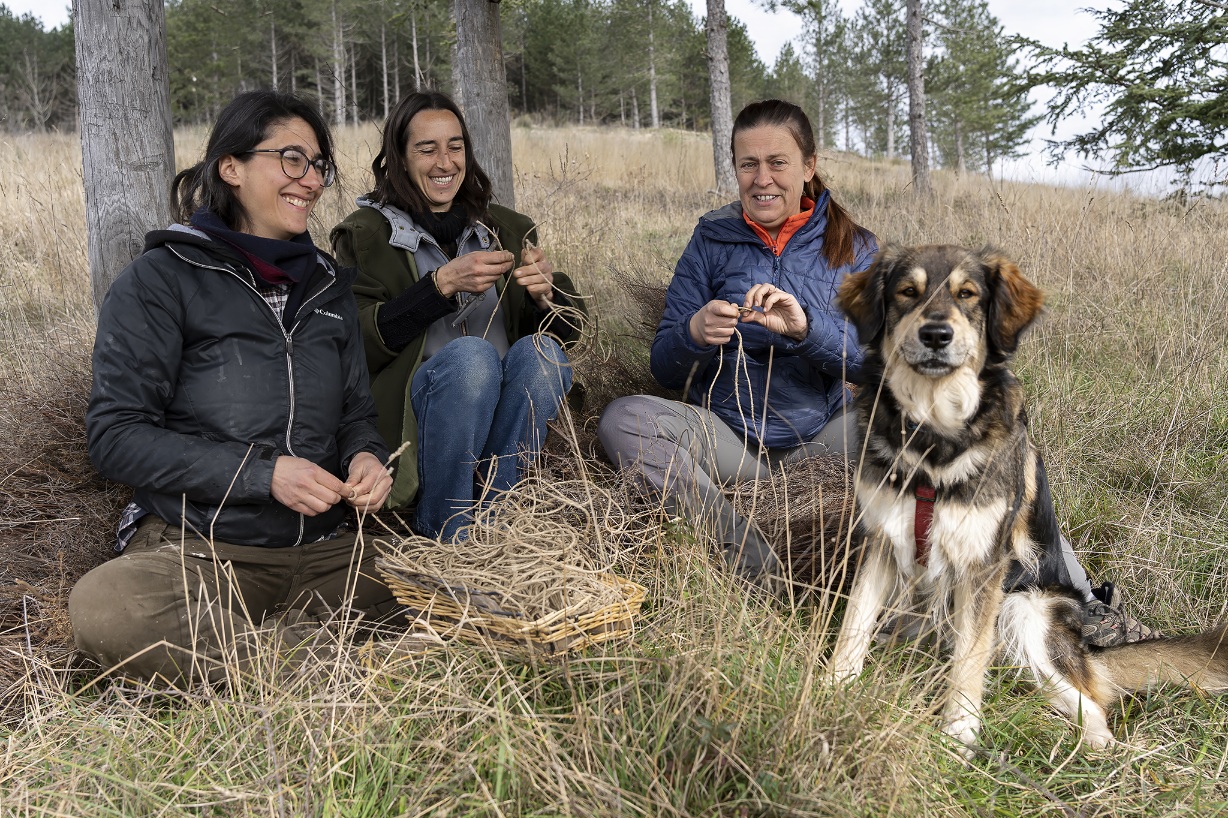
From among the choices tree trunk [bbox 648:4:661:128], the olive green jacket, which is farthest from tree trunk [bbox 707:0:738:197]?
tree trunk [bbox 648:4:661:128]

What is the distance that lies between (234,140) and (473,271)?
0.88 m

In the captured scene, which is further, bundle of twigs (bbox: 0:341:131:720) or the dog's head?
bundle of twigs (bbox: 0:341:131:720)

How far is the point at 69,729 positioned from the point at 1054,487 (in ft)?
11.9

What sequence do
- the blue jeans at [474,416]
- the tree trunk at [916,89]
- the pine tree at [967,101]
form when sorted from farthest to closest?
the pine tree at [967,101], the tree trunk at [916,89], the blue jeans at [474,416]

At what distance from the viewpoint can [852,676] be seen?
195 cm

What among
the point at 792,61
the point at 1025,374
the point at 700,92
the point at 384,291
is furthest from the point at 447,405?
the point at 792,61

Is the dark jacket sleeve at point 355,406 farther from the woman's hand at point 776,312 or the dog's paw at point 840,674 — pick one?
the dog's paw at point 840,674

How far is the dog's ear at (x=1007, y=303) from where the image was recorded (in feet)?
7.95

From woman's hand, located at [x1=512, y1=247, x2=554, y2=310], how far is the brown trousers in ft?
4.17

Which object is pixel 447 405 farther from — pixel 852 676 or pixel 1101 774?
pixel 1101 774

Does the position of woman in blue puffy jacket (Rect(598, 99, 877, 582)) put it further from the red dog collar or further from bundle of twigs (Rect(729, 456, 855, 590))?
the red dog collar

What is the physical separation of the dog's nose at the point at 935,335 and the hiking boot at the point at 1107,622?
1.03 m

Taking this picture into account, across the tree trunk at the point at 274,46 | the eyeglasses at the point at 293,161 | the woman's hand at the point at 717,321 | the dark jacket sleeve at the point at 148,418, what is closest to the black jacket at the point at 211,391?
the dark jacket sleeve at the point at 148,418

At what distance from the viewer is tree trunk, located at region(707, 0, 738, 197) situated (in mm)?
11984
